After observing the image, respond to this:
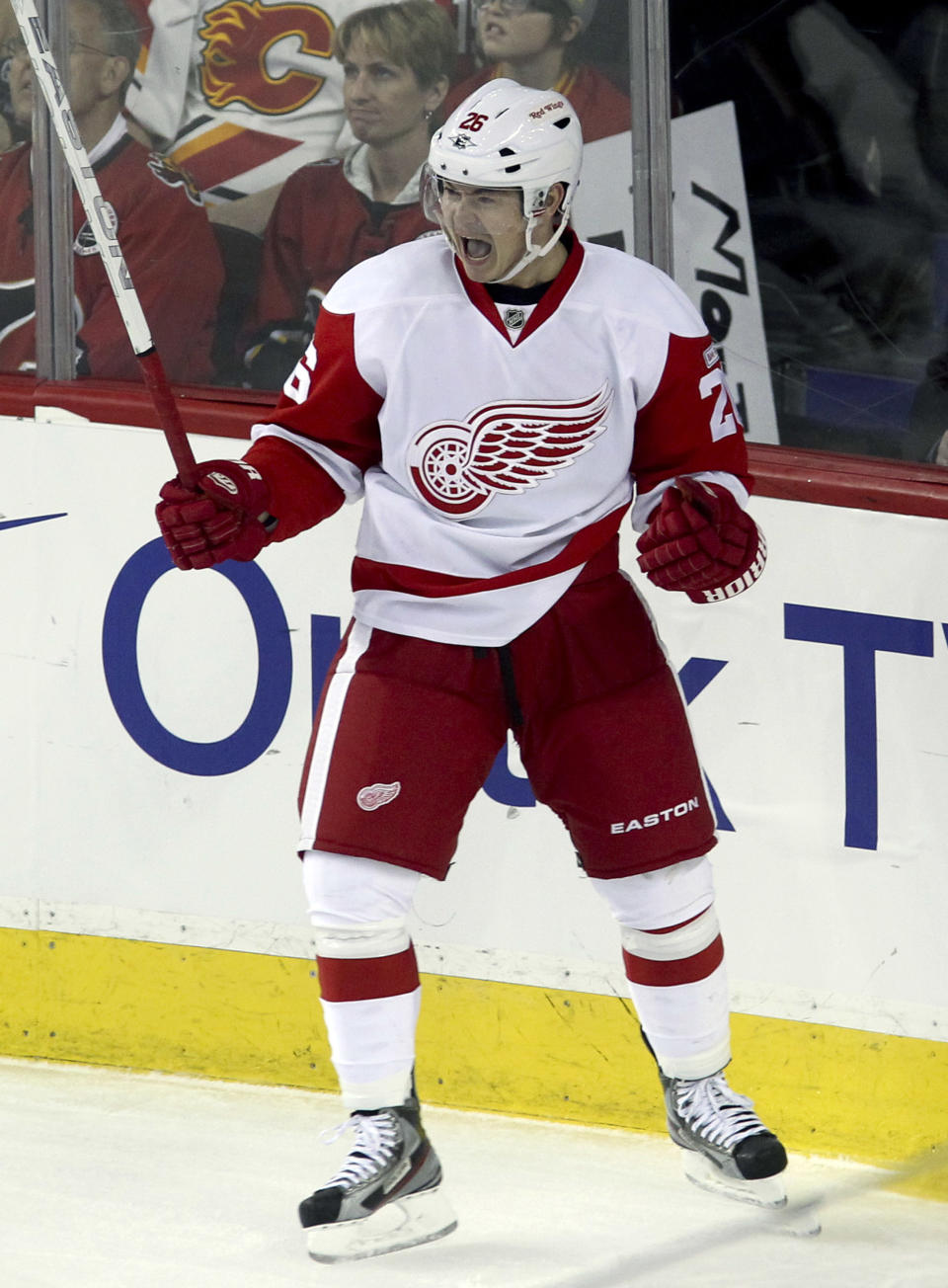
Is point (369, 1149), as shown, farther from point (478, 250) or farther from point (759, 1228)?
point (478, 250)

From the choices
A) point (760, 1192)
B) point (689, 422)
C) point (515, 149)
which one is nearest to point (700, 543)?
Result: point (689, 422)

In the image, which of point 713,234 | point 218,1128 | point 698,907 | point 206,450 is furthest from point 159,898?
point 713,234

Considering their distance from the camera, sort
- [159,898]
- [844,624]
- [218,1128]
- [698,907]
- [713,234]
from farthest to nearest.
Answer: [713,234]
[159,898]
[218,1128]
[844,624]
[698,907]

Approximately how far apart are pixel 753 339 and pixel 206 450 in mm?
971

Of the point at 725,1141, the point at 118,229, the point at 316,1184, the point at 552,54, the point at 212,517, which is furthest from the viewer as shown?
the point at 118,229

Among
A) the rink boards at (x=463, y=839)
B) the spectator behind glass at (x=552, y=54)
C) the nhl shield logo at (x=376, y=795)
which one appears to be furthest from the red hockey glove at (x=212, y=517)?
the spectator behind glass at (x=552, y=54)

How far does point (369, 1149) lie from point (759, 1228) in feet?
1.77

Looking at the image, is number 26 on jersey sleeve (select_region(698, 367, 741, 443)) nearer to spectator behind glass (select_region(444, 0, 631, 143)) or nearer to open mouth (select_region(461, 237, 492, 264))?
open mouth (select_region(461, 237, 492, 264))

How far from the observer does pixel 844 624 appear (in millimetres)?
2641

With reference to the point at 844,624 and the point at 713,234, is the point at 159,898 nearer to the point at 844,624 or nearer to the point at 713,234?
the point at 844,624

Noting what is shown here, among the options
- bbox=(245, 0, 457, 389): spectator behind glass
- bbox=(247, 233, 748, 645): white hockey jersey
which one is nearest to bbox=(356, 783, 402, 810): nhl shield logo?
bbox=(247, 233, 748, 645): white hockey jersey

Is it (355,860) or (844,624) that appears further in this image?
(844,624)

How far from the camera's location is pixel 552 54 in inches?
108

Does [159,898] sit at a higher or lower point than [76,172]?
lower
